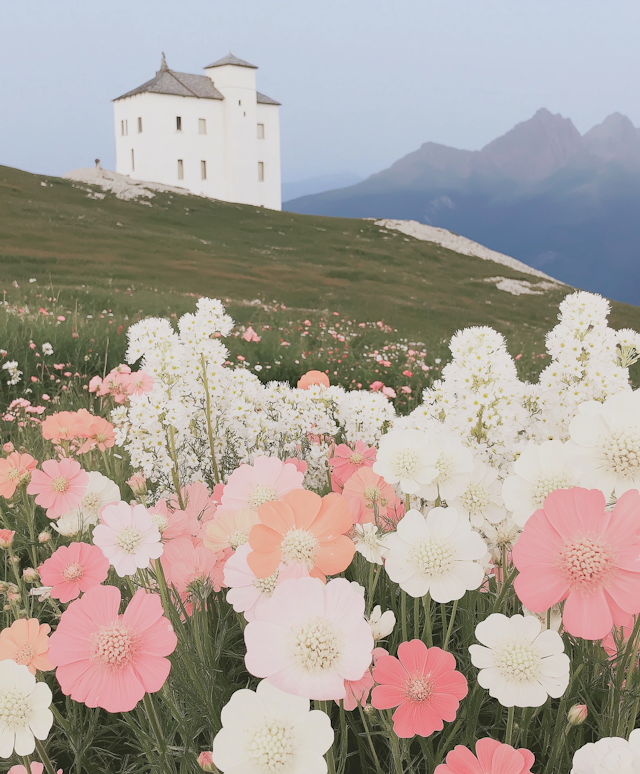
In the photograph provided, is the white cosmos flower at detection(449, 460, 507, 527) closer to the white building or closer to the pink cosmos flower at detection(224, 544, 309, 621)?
the pink cosmos flower at detection(224, 544, 309, 621)

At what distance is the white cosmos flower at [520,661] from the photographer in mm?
965

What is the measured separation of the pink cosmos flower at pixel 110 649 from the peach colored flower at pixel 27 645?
201 mm

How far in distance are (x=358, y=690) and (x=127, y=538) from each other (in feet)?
1.67

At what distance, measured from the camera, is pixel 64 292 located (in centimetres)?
1379

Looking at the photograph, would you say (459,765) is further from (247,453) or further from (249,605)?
(247,453)

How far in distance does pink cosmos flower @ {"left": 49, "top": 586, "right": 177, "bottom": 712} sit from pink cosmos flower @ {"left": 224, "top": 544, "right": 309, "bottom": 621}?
14cm

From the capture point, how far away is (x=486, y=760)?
854 millimetres

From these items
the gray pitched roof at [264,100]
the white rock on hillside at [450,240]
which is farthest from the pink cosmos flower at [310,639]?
the gray pitched roof at [264,100]

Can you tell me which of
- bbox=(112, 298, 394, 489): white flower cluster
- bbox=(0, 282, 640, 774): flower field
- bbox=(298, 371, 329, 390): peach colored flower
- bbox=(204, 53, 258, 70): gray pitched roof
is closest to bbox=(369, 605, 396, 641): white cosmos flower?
bbox=(0, 282, 640, 774): flower field

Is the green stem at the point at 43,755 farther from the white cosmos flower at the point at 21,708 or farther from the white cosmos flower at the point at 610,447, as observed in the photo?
the white cosmos flower at the point at 610,447

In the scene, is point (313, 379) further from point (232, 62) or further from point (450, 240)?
point (232, 62)

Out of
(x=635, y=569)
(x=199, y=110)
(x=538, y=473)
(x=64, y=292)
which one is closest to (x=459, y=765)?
(x=635, y=569)

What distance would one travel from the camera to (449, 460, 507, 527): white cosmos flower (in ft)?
4.63

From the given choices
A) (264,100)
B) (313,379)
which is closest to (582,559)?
(313,379)
